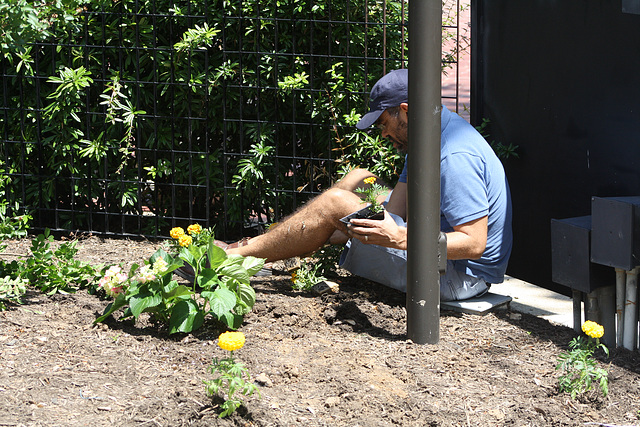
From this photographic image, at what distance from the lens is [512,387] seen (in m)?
3.00

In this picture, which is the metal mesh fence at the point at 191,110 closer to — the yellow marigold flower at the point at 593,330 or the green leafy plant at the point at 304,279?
the green leafy plant at the point at 304,279

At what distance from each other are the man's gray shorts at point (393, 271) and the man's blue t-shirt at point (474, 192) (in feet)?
0.17

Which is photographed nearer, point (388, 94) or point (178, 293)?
point (178, 293)

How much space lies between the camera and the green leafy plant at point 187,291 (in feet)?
10.8

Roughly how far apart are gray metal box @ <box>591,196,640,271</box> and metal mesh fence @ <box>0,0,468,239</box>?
1614 mm

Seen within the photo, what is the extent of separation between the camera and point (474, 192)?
3488 mm

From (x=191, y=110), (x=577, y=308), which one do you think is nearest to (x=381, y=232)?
(x=577, y=308)

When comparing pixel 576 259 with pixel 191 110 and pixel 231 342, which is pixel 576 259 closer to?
pixel 231 342

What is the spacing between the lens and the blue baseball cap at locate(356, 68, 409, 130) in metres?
3.73

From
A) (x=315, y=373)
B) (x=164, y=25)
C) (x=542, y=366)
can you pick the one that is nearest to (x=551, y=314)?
(x=542, y=366)

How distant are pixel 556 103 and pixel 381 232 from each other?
4.50ft

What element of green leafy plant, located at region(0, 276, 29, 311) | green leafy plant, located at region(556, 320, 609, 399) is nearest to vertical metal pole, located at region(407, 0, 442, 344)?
green leafy plant, located at region(556, 320, 609, 399)

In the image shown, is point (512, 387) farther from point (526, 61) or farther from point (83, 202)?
point (83, 202)

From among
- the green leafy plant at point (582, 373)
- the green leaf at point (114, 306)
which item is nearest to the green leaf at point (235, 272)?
the green leaf at point (114, 306)
